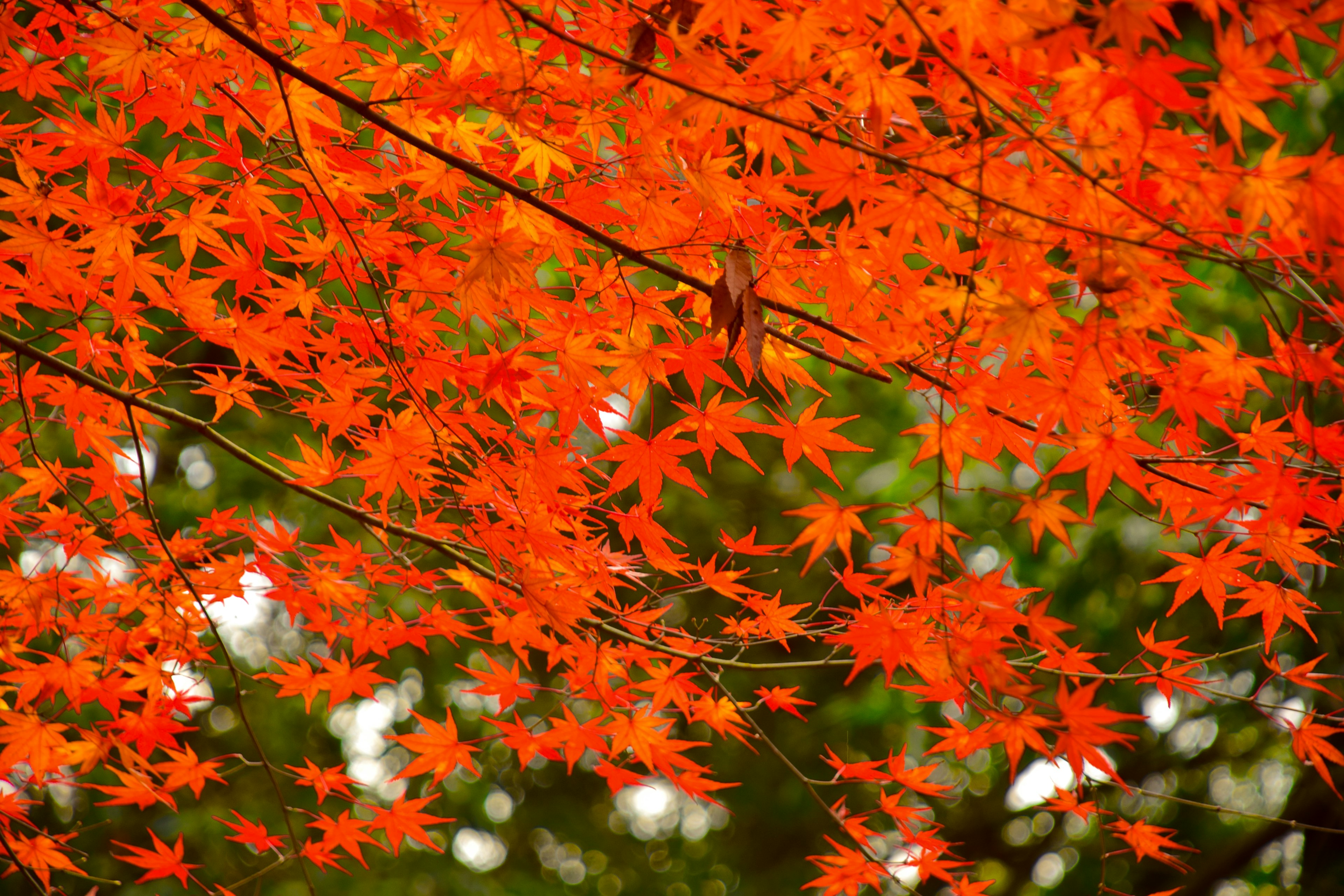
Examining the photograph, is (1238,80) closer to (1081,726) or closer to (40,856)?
(1081,726)

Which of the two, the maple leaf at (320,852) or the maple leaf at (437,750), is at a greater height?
the maple leaf at (437,750)

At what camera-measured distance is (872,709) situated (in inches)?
143

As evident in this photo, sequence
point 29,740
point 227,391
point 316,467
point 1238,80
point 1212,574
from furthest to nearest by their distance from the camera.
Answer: point 29,740
point 316,467
point 227,391
point 1212,574
point 1238,80

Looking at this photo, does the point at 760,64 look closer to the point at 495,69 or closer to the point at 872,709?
the point at 495,69

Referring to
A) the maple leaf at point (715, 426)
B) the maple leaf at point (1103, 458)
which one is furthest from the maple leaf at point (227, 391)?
the maple leaf at point (1103, 458)

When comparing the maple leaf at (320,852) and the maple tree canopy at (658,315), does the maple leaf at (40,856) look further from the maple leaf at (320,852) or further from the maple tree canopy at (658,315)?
the maple leaf at (320,852)

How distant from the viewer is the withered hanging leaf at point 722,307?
1.07 m

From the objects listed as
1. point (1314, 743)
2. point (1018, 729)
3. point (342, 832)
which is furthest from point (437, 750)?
point (1314, 743)

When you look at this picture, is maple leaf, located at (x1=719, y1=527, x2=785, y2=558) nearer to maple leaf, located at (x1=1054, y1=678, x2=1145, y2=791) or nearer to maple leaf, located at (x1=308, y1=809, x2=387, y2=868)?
maple leaf, located at (x1=1054, y1=678, x2=1145, y2=791)

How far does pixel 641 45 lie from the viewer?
111 cm

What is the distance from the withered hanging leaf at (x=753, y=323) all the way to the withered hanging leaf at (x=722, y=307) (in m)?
0.01

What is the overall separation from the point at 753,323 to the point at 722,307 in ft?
0.15

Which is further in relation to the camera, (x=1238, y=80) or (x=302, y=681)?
(x=302, y=681)

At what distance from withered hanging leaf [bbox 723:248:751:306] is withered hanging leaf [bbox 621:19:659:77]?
0.25 metres
